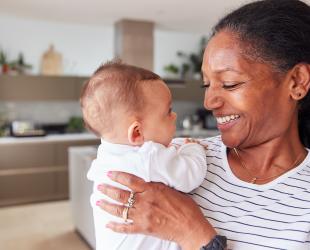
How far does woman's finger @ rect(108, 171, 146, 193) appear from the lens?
3.04 feet

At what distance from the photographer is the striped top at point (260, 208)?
0.87 m

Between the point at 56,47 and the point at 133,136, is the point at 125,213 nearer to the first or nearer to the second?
the point at 133,136

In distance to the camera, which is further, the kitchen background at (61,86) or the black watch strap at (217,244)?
the kitchen background at (61,86)

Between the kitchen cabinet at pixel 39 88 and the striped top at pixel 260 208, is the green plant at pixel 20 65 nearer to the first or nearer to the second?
the kitchen cabinet at pixel 39 88

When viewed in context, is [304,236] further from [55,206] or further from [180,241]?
[55,206]

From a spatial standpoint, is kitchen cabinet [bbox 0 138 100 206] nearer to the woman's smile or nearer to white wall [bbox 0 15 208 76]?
white wall [bbox 0 15 208 76]

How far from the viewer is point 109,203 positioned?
97 centimetres

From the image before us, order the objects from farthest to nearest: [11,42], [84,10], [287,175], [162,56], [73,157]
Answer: [162,56] < [11,42] < [84,10] < [73,157] < [287,175]

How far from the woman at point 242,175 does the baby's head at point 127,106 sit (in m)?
0.14

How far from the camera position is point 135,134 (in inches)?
40.4

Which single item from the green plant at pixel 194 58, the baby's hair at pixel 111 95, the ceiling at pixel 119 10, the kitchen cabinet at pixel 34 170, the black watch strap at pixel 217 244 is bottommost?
the kitchen cabinet at pixel 34 170

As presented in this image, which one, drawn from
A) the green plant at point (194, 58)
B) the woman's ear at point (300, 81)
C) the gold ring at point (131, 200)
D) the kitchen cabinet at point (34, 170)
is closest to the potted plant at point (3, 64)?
the kitchen cabinet at point (34, 170)

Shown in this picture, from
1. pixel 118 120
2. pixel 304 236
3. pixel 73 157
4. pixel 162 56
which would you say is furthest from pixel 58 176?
pixel 304 236

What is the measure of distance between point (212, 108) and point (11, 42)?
483 cm
